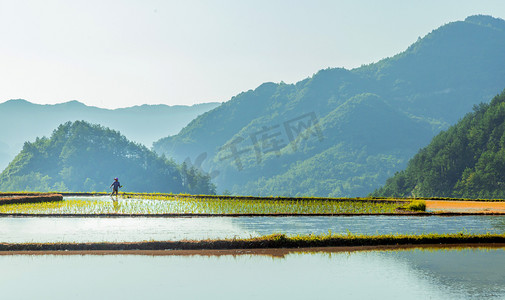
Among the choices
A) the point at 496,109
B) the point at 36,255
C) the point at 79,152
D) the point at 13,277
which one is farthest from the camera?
the point at 79,152

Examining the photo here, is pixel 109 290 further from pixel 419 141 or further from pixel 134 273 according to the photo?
pixel 419 141

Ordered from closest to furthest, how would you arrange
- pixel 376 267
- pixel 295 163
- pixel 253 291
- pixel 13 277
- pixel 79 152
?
pixel 253 291
pixel 13 277
pixel 376 267
pixel 79 152
pixel 295 163

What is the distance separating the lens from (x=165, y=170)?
143 metres

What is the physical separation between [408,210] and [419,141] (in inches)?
6872

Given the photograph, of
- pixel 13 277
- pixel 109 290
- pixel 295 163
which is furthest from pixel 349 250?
pixel 295 163

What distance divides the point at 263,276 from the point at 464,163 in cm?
10022

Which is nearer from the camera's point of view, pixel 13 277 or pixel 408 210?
pixel 13 277

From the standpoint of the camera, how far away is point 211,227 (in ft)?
71.8

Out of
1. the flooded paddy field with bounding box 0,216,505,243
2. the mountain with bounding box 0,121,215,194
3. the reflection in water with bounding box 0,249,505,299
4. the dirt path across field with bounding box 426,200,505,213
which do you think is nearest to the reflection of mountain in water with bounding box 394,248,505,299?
the reflection in water with bounding box 0,249,505,299

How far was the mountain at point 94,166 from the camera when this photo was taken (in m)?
133

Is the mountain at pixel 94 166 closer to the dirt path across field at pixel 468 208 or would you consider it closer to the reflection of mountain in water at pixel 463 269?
the dirt path across field at pixel 468 208

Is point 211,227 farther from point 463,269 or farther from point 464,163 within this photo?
point 464,163

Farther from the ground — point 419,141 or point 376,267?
point 419,141

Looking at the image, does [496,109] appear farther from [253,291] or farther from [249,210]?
[253,291]
